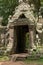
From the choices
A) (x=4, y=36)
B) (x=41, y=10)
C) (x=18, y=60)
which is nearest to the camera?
(x=18, y=60)

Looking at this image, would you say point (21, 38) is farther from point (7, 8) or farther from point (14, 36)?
point (7, 8)

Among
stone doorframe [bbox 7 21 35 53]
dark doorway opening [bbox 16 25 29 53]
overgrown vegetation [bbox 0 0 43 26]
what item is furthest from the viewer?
overgrown vegetation [bbox 0 0 43 26]

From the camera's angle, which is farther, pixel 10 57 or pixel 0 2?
pixel 0 2

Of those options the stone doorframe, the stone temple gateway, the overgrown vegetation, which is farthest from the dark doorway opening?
the overgrown vegetation

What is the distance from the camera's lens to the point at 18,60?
20.4m

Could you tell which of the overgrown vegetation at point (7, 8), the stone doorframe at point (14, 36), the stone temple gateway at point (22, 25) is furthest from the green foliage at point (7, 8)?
the stone doorframe at point (14, 36)

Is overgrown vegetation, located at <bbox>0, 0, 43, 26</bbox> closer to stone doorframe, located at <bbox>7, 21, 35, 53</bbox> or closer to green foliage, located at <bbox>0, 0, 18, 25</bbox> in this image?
green foliage, located at <bbox>0, 0, 18, 25</bbox>

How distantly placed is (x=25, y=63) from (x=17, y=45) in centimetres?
550

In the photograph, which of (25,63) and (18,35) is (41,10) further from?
(25,63)

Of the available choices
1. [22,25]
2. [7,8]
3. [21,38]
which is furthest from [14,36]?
[7,8]

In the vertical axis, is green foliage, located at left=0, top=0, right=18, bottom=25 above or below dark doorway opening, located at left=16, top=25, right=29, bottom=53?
above

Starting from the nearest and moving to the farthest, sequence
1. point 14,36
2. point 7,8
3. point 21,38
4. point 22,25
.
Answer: point 22,25
point 14,36
point 21,38
point 7,8

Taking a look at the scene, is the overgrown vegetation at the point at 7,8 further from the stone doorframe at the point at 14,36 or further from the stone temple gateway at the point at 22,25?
the stone doorframe at the point at 14,36

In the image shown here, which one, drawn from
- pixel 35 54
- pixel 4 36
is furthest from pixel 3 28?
pixel 35 54
